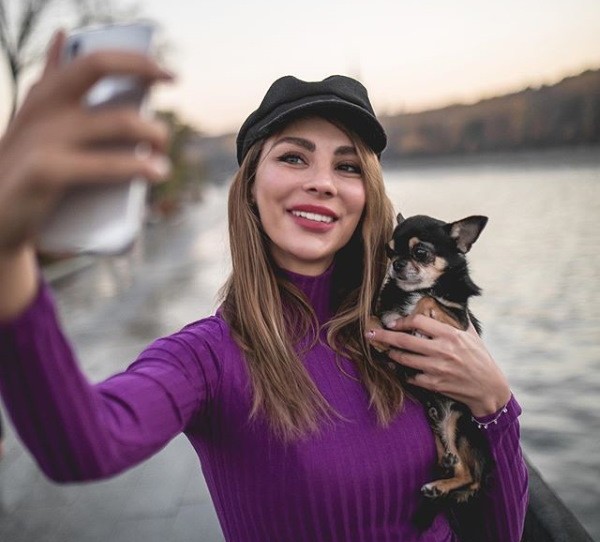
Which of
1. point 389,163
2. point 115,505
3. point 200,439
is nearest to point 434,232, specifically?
point 200,439

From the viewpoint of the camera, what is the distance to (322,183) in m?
1.80

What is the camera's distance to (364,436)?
62.0 inches

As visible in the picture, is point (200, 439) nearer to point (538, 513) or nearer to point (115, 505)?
point (538, 513)

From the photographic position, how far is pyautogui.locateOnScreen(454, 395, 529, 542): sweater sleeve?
1.74m

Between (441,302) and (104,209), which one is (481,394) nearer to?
(441,302)

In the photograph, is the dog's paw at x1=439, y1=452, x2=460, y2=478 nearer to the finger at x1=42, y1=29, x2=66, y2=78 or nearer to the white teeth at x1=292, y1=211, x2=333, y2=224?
the white teeth at x1=292, y1=211, x2=333, y2=224

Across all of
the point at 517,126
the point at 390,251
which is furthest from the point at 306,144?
the point at 517,126

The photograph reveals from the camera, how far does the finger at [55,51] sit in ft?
2.39

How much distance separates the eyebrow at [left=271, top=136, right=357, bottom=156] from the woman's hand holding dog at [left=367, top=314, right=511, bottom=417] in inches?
23.9

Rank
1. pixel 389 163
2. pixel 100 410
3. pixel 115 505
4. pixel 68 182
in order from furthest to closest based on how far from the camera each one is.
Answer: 1. pixel 389 163
2. pixel 115 505
3. pixel 100 410
4. pixel 68 182

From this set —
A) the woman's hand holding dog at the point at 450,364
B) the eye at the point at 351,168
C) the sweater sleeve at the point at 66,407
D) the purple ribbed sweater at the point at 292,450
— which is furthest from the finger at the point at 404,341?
the sweater sleeve at the point at 66,407

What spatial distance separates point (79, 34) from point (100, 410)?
0.62 m

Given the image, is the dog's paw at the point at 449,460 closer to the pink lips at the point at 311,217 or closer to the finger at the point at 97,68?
the pink lips at the point at 311,217

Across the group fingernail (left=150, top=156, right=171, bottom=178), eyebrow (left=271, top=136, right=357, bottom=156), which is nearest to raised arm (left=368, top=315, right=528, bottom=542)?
eyebrow (left=271, top=136, right=357, bottom=156)
